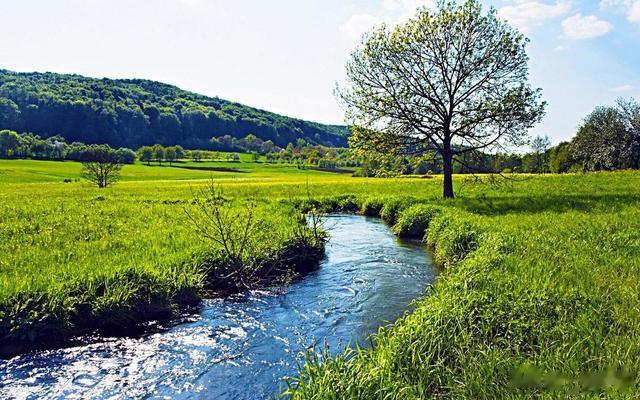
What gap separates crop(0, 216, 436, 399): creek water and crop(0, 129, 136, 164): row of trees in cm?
10502

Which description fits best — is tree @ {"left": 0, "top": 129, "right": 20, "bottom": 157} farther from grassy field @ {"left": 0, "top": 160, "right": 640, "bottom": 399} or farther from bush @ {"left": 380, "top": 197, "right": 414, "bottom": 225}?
bush @ {"left": 380, "top": 197, "right": 414, "bottom": 225}

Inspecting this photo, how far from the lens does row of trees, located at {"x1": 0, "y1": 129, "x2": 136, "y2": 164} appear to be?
104 meters

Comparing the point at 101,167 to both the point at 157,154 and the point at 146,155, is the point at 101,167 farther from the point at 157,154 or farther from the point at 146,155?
the point at 157,154

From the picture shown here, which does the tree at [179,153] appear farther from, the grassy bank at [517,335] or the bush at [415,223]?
the grassy bank at [517,335]

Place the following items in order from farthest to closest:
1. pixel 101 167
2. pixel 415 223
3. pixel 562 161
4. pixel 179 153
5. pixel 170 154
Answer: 1. pixel 179 153
2. pixel 170 154
3. pixel 562 161
4. pixel 101 167
5. pixel 415 223

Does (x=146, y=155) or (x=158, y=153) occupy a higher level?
(x=158, y=153)

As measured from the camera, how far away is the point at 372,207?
1118 inches

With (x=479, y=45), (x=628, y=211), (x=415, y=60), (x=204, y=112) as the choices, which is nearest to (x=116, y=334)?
(x=628, y=211)

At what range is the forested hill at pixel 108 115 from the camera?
5463 inches

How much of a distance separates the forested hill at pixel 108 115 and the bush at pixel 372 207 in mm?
135055

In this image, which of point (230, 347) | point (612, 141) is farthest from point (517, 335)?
point (612, 141)

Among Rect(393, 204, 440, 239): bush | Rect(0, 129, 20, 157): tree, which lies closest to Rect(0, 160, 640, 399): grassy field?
Rect(393, 204, 440, 239): bush

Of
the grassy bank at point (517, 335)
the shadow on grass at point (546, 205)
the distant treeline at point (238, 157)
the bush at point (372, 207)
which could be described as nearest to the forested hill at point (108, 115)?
the distant treeline at point (238, 157)

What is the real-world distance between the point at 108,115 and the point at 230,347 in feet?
519
